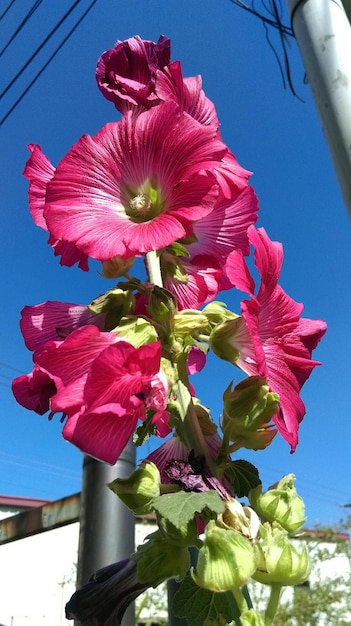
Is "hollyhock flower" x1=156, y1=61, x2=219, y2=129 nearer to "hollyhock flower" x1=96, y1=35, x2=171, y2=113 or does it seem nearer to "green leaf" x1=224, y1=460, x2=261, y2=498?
"hollyhock flower" x1=96, y1=35, x2=171, y2=113

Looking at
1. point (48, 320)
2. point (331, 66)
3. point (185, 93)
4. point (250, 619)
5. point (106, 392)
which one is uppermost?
point (331, 66)

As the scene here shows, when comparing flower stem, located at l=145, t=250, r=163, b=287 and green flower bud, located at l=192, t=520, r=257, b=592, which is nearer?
green flower bud, located at l=192, t=520, r=257, b=592

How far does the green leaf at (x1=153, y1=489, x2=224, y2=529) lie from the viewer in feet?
0.93

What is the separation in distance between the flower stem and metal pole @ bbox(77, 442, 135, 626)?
300 mm

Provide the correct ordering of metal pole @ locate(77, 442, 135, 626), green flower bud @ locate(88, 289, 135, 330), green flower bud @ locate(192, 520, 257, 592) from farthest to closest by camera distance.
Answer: metal pole @ locate(77, 442, 135, 626) < green flower bud @ locate(88, 289, 135, 330) < green flower bud @ locate(192, 520, 257, 592)

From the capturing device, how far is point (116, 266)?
1.25 feet

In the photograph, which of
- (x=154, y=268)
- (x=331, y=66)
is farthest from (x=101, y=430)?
(x=331, y=66)

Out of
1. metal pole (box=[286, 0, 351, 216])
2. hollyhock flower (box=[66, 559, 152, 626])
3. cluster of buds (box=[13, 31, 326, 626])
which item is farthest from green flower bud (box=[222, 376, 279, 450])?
metal pole (box=[286, 0, 351, 216])

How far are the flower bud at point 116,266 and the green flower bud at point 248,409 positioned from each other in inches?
4.2

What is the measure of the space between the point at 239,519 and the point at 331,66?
660 mm

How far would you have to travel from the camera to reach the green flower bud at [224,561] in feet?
0.89

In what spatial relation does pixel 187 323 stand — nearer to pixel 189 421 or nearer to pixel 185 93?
pixel 189 421

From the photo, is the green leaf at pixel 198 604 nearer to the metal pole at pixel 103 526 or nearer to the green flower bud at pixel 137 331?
the green flower bud at pixel 137 331

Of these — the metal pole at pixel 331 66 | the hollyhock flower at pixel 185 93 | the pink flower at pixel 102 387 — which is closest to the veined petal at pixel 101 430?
the pink flower at pixel 102 387
